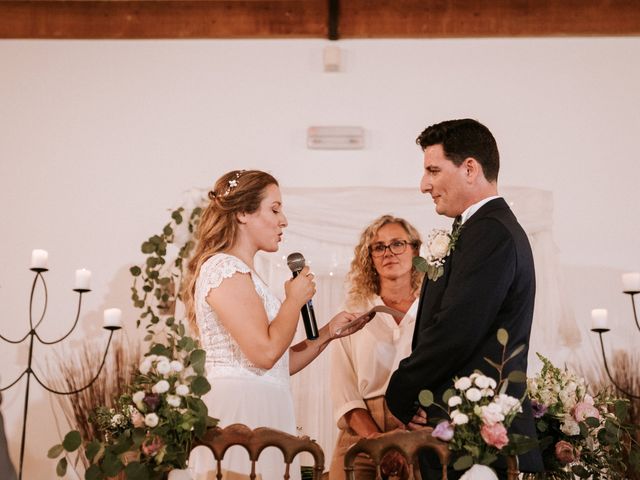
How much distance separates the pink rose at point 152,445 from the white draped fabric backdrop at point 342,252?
2683 mm

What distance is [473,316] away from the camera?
2.58 m

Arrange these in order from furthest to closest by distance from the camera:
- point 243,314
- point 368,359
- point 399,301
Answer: point 399,301 → point 368,359 → point 243,314

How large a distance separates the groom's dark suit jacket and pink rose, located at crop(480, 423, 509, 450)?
0.35 m

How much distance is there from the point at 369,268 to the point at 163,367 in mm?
2115

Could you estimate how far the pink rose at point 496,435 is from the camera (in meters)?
2.17

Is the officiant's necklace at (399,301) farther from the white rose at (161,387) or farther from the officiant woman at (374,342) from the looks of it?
the white rose at (161,387)

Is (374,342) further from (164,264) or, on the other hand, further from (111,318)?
(164,264)

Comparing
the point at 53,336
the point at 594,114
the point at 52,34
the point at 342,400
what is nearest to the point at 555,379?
the point at 342,400

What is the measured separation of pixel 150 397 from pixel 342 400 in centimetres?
176

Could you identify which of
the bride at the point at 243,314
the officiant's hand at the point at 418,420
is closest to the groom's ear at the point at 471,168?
the bride at the point at 243,314

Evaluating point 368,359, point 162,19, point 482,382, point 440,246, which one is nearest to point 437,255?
point 440,246

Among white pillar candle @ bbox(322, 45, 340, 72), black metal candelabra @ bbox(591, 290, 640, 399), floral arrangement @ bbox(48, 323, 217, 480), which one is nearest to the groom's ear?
floral arrangement @ bbox(48, 323, 217, 480)

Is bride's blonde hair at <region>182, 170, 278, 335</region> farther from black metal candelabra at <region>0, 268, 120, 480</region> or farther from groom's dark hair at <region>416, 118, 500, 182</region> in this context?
black metal candelabra at <region>0, 268, 120, 480</region>

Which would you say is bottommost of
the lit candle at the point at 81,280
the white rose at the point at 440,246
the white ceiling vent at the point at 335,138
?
the lit candle at the point at 81,280
